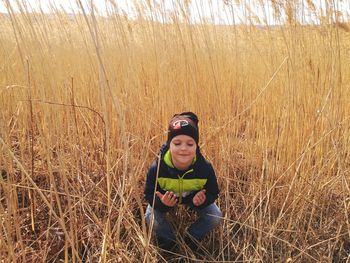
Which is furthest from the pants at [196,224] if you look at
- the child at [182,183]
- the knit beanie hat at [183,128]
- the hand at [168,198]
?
the knit beanie hat at [183,128]

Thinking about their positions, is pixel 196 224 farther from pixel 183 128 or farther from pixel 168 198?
pixel 183 128

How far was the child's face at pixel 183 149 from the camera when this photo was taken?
0.99 metres

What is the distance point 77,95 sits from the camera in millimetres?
1539

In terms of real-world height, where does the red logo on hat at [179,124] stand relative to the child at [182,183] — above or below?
above

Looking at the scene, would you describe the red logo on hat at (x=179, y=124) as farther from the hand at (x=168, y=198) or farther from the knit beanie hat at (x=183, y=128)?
the hand at (x=168, y=198)

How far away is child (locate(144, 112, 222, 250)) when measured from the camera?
996mm

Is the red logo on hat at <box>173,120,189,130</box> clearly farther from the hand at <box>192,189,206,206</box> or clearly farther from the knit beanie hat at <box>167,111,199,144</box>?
the hand at <box>192,189,206,206</box>

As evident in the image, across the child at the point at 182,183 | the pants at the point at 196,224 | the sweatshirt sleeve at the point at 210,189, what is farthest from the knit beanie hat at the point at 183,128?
the pants at the point at 196,224

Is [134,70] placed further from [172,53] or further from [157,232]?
[157,232]

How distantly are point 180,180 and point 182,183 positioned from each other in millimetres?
13

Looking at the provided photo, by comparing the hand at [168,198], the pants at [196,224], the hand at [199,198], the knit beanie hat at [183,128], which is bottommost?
the pants at [196,224]

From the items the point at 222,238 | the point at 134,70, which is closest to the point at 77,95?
the point at 134,70

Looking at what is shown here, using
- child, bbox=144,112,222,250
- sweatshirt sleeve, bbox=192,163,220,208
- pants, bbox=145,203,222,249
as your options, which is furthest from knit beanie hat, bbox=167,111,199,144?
pants, bbox=145,203,222,249

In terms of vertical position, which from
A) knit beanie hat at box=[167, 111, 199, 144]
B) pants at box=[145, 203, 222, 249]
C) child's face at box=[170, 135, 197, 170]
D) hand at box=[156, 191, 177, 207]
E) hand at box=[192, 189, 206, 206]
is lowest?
pants at box=[145, 203, 222, 249]
